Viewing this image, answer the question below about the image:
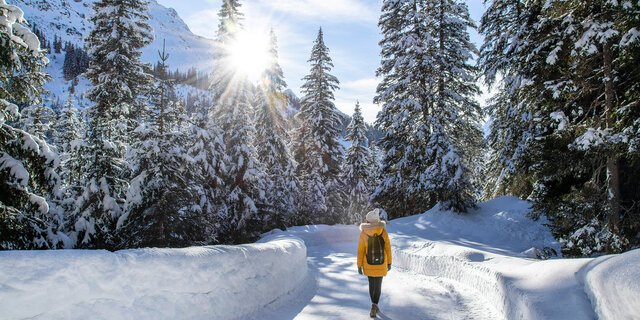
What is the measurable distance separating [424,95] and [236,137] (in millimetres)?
11219

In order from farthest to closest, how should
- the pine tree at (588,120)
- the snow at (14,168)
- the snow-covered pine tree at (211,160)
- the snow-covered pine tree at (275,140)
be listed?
the snow-covered pine tree at (275,140), the snow-covered pine tree at (211,160), the pine tree at (588,120), the snow at (14,168)

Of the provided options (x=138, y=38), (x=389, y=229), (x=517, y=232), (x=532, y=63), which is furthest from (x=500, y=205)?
(x=138, y=38)

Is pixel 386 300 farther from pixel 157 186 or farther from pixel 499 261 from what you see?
pixel 157 186

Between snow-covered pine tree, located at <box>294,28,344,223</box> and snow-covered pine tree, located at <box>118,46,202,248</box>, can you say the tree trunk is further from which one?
snow-covered pine tree, located at <box>294,28,344,223</box>

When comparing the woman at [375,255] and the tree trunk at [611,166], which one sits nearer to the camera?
the woman at [375,255]

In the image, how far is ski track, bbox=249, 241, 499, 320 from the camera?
6152 mm

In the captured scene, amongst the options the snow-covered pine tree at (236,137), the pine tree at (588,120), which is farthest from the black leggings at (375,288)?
Answer: the snow-covered pine tree at (236,137)

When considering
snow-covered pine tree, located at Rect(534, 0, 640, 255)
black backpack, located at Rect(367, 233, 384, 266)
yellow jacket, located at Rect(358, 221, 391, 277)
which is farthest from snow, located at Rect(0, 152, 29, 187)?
snow-covered pine tree, located at Rect(534, 0, 640, 255)

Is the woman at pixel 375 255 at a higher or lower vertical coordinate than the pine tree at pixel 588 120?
lower

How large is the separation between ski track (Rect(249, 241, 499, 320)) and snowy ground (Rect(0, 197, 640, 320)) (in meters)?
0.02

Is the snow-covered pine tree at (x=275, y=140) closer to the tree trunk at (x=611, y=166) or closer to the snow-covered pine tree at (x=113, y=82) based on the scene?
the snow-covered pine tree at (x=113, y=82)

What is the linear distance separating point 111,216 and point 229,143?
8.74 meters

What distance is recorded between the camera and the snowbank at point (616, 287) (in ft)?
10.1

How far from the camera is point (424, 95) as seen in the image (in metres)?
19.0
